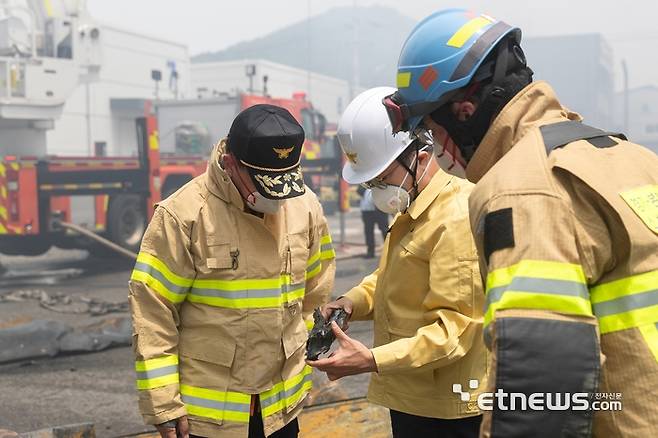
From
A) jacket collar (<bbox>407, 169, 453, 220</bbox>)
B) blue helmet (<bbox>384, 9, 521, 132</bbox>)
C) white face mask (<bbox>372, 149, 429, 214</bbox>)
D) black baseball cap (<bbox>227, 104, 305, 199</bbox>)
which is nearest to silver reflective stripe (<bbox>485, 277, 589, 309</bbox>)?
blue helmet (<bbox>384, 9, 521, 132</bbox>)

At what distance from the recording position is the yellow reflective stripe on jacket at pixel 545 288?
3.45 feet

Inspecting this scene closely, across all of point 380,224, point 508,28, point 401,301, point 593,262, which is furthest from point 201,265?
point 380,224

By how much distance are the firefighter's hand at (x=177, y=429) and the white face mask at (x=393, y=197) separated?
88 centimetres

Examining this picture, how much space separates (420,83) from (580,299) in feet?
1.79

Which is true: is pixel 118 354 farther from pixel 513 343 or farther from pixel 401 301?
pixel 513 343

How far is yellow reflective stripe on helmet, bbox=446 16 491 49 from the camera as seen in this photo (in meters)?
1.38

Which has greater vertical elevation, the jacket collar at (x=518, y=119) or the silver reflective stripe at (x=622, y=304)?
the jacket collar at (x=518, y=119)

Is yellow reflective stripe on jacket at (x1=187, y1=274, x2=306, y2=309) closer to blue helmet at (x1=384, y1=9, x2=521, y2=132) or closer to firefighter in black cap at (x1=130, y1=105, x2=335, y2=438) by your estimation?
firefighter in black cap at (x1=130, y1=105, x2=335, y2=438)

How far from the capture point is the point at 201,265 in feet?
7.30

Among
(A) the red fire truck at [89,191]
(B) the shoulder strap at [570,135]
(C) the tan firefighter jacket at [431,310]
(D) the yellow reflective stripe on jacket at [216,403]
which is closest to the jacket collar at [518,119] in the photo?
(B) the shoulder strap at [570,135]

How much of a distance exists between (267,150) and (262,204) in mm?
171

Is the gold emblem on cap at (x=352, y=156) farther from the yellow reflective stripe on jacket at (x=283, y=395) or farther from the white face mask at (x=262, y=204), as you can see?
the yellow reflective stripe on jacket at (x=283, y=395)

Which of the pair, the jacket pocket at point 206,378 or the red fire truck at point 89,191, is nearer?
the jacket pocket at point 206,378

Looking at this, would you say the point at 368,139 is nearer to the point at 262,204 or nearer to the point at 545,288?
the point at 262,204
